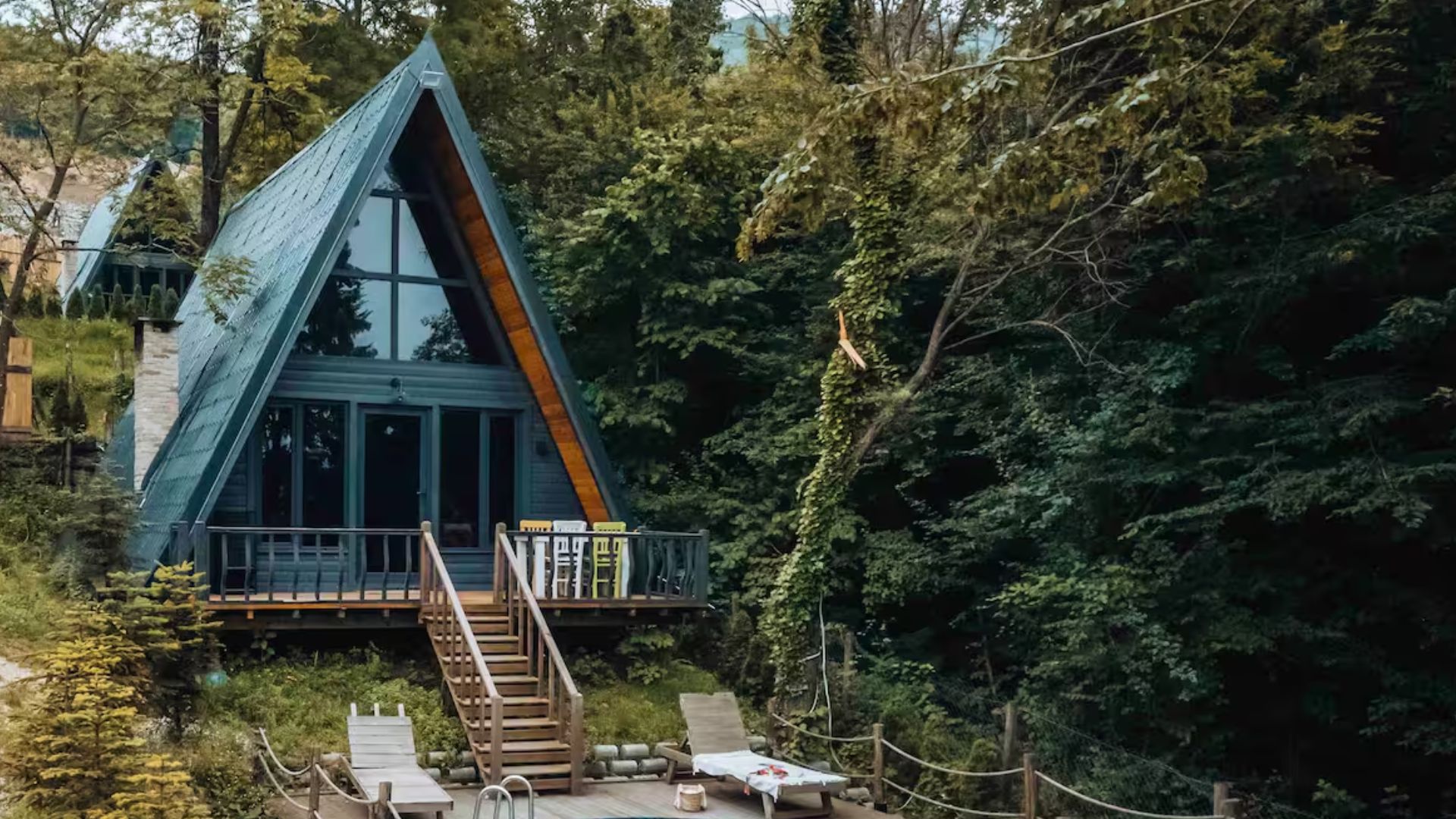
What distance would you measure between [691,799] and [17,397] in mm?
11937

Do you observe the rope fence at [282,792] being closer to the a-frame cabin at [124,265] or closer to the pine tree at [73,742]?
the pine tree at [73,742]

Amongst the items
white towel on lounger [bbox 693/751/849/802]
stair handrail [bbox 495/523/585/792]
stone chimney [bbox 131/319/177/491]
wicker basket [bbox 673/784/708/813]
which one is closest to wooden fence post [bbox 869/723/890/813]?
white towel on lounger [bbox 693/751/849/802]

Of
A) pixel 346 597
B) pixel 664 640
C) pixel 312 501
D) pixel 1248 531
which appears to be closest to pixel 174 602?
pixel 346 597

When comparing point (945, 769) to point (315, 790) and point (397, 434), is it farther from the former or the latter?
point (397, 434)

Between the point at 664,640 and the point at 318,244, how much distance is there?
17.6 ft

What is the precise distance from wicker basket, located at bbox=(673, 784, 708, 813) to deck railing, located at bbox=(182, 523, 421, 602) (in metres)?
3.71

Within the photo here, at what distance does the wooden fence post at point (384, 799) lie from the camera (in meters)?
8.53

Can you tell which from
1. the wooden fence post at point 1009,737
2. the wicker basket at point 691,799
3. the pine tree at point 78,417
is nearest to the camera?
the wicker basket at point 691,799

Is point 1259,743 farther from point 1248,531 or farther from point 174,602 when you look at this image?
point 174,602

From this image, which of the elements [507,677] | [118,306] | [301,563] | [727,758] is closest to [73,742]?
[507,677]

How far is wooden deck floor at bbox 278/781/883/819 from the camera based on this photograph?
31.9ft

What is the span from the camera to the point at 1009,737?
35.7 feet

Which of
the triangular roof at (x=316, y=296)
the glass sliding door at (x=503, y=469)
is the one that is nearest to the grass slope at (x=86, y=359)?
the triangular roof at (x=316, y=296)

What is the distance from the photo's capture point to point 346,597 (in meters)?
12.4
